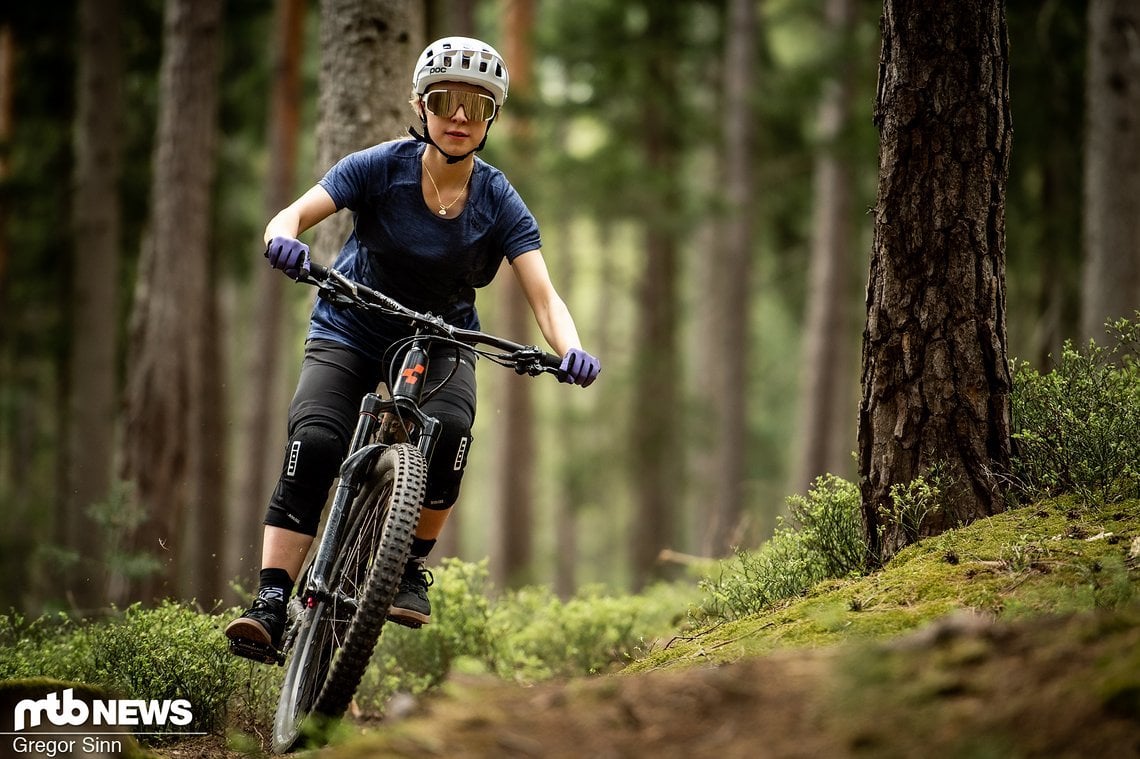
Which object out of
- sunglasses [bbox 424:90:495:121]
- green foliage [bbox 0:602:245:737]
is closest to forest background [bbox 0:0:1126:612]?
green foliage [bbox 0:602:245:737]

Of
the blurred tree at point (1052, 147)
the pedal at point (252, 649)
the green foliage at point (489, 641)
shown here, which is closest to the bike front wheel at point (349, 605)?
the pedal at point (252, 649)

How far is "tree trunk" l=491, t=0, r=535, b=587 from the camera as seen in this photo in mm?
17047

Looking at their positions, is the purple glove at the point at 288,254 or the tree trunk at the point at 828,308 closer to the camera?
the purple glove at the point at 288,254

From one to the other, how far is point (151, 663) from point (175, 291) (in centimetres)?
766

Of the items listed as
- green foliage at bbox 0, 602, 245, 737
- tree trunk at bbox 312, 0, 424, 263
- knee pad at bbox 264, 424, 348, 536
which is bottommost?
green foliage at bbox 0, 602, 245, 737

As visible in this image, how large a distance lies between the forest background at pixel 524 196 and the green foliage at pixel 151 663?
1.79m

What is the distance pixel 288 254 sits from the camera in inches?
175

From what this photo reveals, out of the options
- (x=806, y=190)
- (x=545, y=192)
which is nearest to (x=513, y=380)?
(x=545, y=192)

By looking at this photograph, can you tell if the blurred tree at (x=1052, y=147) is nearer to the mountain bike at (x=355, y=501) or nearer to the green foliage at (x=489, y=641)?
the green foliage at (x=489, y=641)

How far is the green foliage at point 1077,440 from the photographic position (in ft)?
16.4

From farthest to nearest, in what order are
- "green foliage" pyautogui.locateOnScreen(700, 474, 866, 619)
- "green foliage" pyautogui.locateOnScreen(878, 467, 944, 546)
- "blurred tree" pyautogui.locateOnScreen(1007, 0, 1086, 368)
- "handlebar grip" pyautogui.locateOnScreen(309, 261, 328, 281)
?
"blurred tree" pyautogui.locateOnScreen(1007, 0, 1086, 368) → "green foliage" pyautogui.locateOnScreen(700, 474, 866, 619) → "green foliage" pyautogui.locateOnScreen(878, 467, 944, 546) → "handlebar grip" pyautogui.locateOnScreen(309, 261, 328, 281)

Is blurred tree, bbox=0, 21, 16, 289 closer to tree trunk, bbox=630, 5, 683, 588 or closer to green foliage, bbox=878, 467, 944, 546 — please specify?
tree trunk, bbox=630, 5, 683, 588

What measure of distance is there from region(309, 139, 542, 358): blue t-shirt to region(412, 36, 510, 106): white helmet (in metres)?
0.34

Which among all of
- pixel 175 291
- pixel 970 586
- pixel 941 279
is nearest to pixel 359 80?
pixel 941 279
